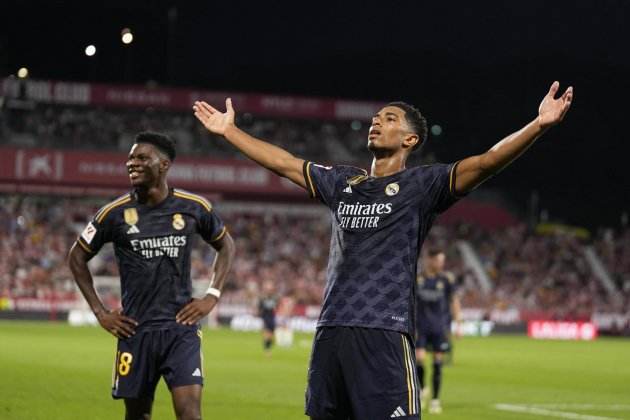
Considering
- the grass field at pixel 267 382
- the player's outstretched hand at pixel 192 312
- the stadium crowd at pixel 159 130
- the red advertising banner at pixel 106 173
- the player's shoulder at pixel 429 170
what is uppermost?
the stadium crowd at pixel 159 130

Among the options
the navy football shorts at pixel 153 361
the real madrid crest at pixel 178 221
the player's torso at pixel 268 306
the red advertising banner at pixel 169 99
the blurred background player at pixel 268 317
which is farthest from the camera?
the red advertising banner at pixel 169 99

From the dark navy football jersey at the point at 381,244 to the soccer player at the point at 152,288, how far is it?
2.46 metres

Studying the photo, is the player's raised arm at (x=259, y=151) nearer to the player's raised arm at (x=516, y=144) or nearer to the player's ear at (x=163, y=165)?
the player's raised arm at (x=516, y=144)

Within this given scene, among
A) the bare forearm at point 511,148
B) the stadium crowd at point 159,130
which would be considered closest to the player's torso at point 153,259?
the bare forearm at point 511,148

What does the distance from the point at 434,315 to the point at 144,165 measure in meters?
10.5

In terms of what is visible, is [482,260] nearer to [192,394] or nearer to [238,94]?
[238,94]

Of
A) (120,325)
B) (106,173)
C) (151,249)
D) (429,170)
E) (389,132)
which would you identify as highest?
(106,173)

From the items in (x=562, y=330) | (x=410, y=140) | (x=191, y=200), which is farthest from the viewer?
(x=562, y=330)

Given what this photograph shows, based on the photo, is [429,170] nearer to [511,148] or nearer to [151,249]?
[511,148]

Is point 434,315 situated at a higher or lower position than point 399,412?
higher

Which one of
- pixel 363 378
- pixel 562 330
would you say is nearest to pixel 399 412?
pixel 363 378

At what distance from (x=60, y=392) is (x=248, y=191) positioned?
4264cm

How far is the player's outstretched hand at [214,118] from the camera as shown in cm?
761

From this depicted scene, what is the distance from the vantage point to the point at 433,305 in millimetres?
19562
